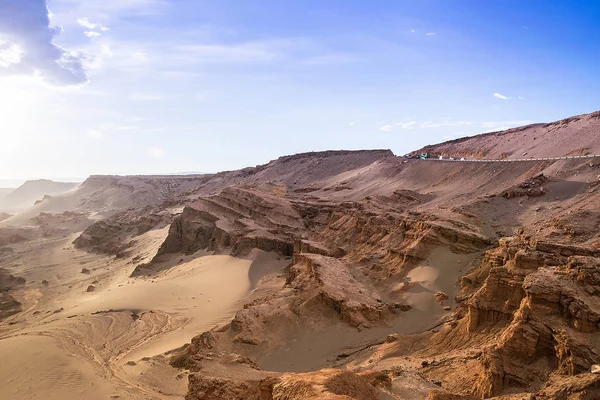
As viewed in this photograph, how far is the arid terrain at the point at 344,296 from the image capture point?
8633mm

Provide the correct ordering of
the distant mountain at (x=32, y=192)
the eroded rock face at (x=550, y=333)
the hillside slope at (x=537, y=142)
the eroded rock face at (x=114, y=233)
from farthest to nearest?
the distant mountain at (x=32, y=192)
the eroded rock face at (x=114, y=233)
the hillside slope at (x=537, y=142)
the eroded rock face at (x=550, y=333)

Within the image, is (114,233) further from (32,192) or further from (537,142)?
(32,192)

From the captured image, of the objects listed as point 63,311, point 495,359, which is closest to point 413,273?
point 495,359

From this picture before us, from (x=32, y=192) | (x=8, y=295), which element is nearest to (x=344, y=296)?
(x=8, y=295)

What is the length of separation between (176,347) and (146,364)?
1.57 meters

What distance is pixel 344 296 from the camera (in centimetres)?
1619

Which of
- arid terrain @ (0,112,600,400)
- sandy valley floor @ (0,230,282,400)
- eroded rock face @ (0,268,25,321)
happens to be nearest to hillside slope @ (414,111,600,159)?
arid terrain @ (0,112,600,400)

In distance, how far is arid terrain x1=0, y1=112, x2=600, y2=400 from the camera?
8633 millimetres

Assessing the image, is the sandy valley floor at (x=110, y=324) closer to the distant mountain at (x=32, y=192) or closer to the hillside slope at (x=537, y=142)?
the hillside slope at (x=537, y=142)

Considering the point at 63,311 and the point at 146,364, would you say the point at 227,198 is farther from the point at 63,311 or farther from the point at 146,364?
the point at 146,364

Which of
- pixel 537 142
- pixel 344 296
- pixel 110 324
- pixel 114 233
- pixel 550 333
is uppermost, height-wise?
pixel 537 142

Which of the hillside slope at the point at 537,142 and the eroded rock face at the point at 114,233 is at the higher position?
the hillside slope at the point at 537,142

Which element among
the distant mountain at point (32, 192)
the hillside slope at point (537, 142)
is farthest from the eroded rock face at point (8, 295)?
the distant mountain at point (32, 192)

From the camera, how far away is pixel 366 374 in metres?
8.05
